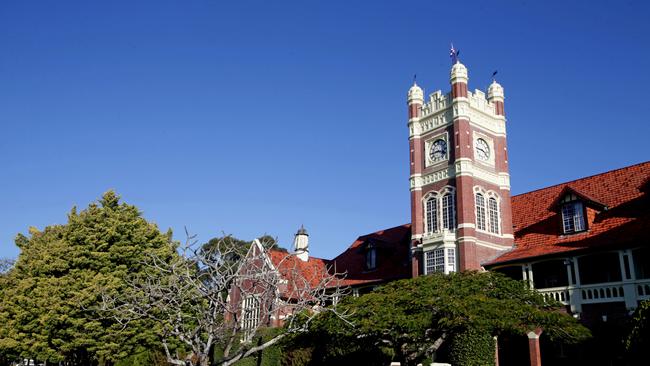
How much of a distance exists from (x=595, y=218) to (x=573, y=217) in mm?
1025

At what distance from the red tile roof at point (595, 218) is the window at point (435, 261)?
247cm

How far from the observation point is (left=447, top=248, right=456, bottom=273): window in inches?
1192

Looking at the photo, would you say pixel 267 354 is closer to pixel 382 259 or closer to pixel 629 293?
pixel 382 259

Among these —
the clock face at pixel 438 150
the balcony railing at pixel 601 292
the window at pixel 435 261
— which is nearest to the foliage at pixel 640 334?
the balcony railing at pixel 601 292

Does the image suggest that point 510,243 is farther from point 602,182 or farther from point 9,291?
point 9,291

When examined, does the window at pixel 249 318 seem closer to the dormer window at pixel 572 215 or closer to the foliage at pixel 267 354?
the foliage at pixel 267 354

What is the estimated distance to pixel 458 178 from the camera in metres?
31.3

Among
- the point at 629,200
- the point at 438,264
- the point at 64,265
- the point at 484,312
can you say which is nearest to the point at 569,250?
the point at 629,200

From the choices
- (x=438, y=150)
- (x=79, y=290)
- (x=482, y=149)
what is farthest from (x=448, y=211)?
(x=79, y=290)

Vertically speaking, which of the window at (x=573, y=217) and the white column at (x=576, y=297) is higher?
the window at (x=573, y=217)

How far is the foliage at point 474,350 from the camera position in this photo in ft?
86.3

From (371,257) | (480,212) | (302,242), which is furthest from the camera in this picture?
(302,242)

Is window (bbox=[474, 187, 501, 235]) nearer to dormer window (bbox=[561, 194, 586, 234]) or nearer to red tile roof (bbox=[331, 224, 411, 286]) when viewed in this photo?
dormer window (bbox=[561, 194, 586, 234])

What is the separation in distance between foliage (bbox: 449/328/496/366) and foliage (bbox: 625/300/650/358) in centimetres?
796
